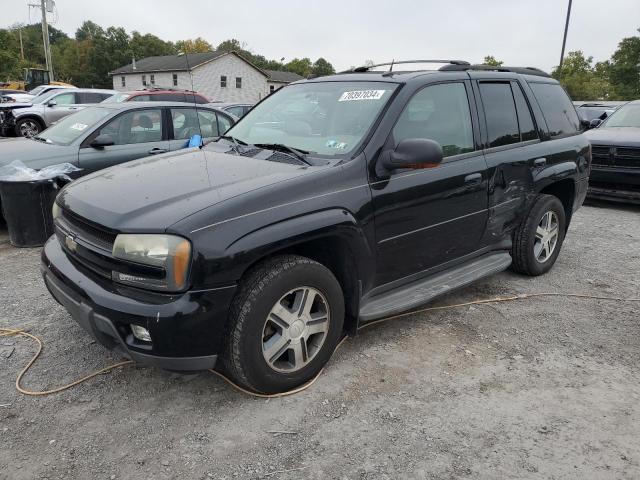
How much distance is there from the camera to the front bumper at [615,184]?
7891 millimetres

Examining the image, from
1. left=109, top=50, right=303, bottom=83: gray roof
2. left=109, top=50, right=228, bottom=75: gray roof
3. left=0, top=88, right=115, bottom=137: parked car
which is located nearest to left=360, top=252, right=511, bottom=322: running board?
left=0, top=88, right=115, bottom=137: parked car

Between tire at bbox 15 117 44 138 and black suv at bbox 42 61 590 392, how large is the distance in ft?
47.4

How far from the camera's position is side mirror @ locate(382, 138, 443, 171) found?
3.12 metres

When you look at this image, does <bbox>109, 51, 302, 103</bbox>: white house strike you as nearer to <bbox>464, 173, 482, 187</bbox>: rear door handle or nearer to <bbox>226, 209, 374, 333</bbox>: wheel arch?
<bbox>464, 173, 482, 187</bbox>: rear door handle

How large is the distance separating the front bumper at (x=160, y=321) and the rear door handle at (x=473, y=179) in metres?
2.09

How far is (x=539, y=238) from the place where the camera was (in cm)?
485

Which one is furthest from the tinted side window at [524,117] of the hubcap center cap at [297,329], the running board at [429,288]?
the hubcap center cap at [297,329]

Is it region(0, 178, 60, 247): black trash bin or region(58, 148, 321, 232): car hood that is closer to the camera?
region(58, 148, 321, 232): car hood

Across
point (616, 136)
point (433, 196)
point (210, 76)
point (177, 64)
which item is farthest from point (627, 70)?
point (433, 196)

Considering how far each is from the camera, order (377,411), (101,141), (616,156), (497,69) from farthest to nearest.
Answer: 1. (616,156)
2. (101,141)
3. (497,69)
4. (377,411)

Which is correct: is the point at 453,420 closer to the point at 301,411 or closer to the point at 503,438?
the point at 503,438

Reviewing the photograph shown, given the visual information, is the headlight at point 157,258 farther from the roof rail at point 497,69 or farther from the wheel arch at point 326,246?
the roof rail at point 497,69

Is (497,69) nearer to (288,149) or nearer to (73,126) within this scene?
(288,149)

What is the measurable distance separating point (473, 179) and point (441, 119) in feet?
1.70
